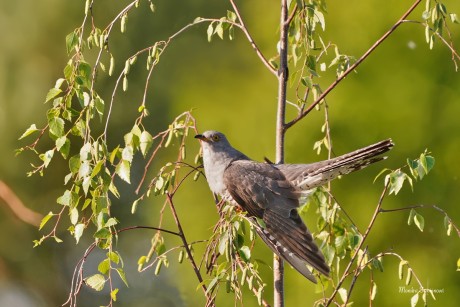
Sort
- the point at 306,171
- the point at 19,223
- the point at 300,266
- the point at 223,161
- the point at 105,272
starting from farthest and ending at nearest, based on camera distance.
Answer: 1. the point at 19,223
2. the point at 223,161
3. the point at 306,171
4. the point at 300,266
5. the point at 105,272

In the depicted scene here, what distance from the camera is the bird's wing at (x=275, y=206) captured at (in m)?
3.57

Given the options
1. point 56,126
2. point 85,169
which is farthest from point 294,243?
Answer: point 56,126

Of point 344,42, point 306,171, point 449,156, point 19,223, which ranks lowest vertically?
point 19,223

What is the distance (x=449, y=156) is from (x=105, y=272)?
7.07m

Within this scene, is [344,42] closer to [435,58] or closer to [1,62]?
[435,58]

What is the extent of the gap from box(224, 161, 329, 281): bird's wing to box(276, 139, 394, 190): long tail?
2.6 inches

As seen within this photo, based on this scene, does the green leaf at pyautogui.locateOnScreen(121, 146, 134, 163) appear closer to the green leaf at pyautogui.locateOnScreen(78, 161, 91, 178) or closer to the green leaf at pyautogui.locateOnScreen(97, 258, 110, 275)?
the green leaf at pyautogui.locateOnScreen(78, 161, 91, 178)

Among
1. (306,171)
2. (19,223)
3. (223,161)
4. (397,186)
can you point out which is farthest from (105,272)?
(19,223)

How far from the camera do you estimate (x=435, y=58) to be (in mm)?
9578

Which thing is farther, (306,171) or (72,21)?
(72,21)

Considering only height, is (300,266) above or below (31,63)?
below

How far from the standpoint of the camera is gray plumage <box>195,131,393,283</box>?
364cm

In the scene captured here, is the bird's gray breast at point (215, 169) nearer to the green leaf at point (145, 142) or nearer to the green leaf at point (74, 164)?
the green leaf at point (74, 164)

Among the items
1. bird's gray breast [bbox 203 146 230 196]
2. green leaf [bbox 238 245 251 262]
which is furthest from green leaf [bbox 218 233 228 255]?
bird's gray breast [bbox 203 146 230 196]
